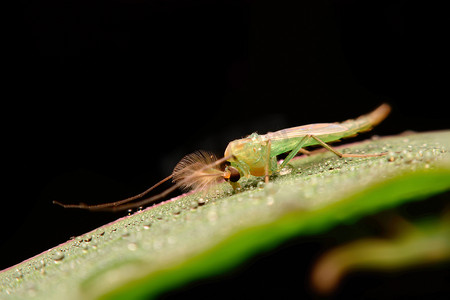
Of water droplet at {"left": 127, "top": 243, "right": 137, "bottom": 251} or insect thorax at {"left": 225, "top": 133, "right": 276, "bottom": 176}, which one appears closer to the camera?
water droplet at {"left": 127, "top": 243, "right": 137, "bottom": 251}

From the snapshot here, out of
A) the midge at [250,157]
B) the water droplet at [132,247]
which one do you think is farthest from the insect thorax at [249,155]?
the water droplet at [132,247]

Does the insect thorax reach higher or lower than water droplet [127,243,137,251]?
higher

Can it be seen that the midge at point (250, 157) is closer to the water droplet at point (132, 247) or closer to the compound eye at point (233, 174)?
the compound eye at point (233, 174)

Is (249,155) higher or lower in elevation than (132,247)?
higher

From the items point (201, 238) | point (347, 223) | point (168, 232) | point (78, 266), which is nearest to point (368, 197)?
point (347, 223)

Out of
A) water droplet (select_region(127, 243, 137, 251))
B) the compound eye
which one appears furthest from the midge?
water droplet (select_region(127, 243, 137, 251))

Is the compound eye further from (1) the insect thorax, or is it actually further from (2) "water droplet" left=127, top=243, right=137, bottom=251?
(2) "water droplet" left=127, top=243, right=137, bottom=251

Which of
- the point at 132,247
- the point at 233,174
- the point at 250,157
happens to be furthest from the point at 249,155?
the point at 132,247

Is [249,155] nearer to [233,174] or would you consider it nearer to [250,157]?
[250,157]

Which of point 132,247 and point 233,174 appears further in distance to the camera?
point 233,174
